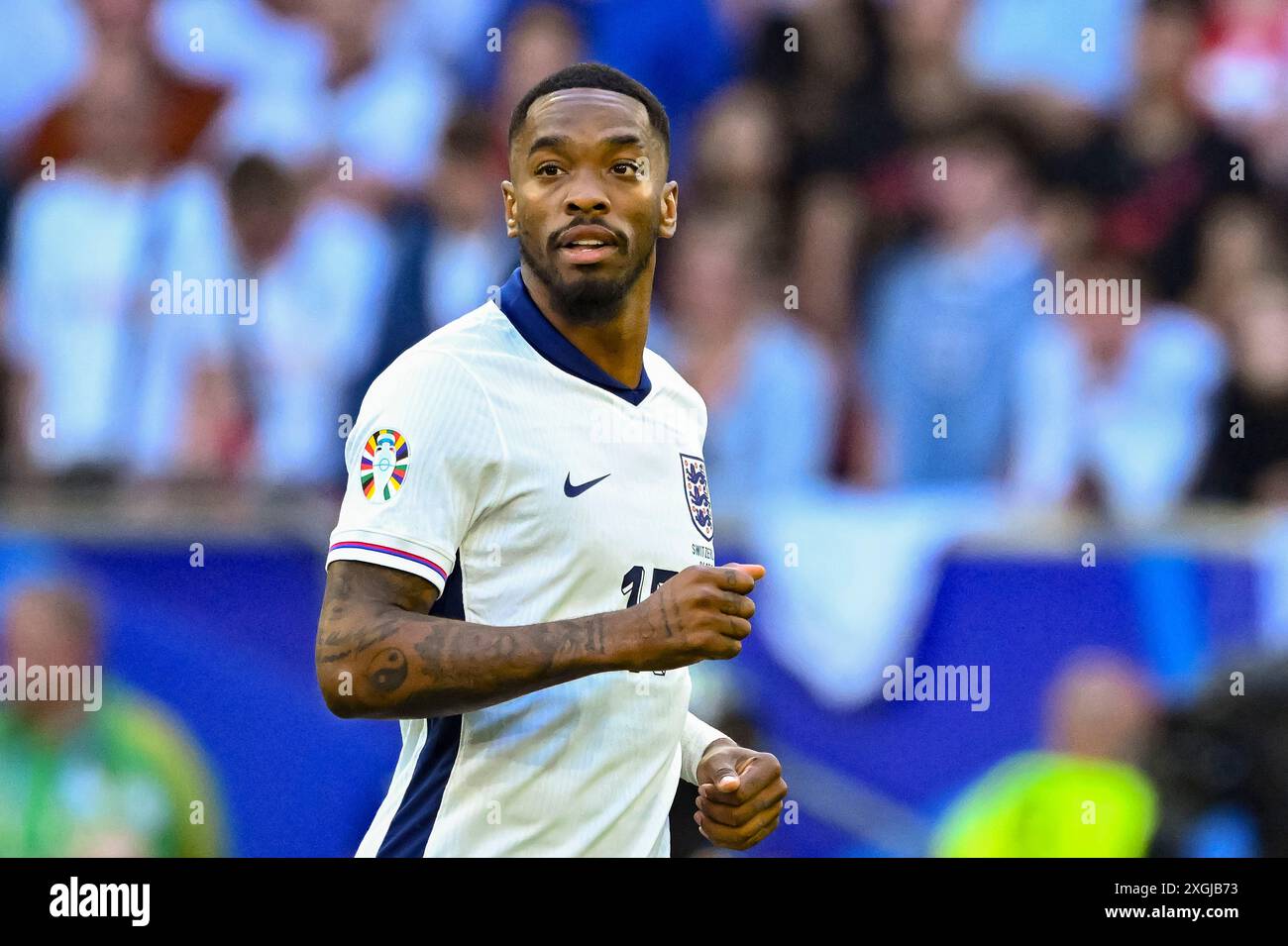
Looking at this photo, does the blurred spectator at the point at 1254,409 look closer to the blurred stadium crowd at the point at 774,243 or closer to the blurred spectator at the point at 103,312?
the blurred stadium crowd at the point at 774,243

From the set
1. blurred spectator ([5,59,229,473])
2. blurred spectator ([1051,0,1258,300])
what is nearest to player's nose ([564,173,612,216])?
blurred spectator ([5,59,229,473])

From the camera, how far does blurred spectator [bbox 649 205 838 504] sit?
21.7 feet

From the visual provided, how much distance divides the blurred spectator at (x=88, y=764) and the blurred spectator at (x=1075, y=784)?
293cm

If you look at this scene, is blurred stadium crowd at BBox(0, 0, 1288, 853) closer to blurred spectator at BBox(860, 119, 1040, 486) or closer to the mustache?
blurred spectator at BBox(860, 119, 1040, 486)

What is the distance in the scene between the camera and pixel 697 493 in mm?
3357

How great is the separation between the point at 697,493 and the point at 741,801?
637mm

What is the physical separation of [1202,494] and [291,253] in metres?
3.90

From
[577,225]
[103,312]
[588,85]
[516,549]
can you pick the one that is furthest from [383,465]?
[103,312]

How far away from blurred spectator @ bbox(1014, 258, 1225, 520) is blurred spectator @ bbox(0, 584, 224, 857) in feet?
11.6

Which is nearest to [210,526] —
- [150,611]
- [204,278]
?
[150,611]

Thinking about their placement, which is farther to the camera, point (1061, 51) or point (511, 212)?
point (1061, 51)

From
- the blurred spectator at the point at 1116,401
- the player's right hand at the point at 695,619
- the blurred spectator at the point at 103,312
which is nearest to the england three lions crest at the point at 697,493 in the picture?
the player's right hand at the point at 695,619

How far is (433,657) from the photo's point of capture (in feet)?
9.05

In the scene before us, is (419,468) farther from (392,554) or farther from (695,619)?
(695,619)
